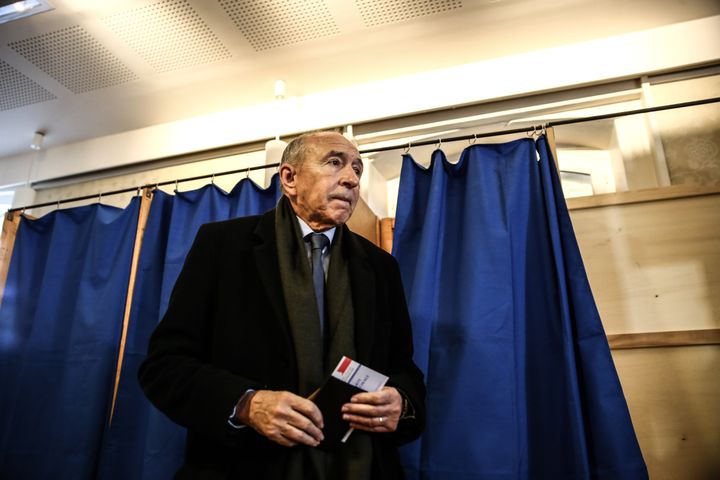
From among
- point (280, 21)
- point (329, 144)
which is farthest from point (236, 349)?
point (280, 21)

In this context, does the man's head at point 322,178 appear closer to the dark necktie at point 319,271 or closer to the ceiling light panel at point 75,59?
the dark necktie at point 319,271

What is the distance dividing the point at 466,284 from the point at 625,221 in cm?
72

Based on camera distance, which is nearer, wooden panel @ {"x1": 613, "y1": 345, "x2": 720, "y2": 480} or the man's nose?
the man's nose

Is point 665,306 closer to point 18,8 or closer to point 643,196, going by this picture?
point 643,196

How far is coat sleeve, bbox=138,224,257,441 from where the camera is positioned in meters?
1.00

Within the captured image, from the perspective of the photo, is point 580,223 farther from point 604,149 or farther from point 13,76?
point 13,76

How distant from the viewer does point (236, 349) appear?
114 centimetres

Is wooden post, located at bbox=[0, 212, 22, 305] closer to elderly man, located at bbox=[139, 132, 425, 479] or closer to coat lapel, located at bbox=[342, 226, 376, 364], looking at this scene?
elderly man, located at bbox=[139, 132, 425, 479]

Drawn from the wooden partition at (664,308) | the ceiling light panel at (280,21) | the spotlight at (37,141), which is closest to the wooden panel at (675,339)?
the wooden partition at (664,308)

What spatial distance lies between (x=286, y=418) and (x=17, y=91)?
9.70 feet

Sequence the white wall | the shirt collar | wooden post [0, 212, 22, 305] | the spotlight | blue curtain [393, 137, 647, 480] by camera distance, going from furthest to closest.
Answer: the spotlight < wooden post [0, 212, 22, 305] < the white wall < blue curtain [393, 137, 647, 480] < the shirt collar

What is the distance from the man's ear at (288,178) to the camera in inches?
56.5

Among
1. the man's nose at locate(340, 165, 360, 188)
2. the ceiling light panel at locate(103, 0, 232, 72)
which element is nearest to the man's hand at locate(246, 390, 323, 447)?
the man's nose at locate(340, 165, 360, 188)

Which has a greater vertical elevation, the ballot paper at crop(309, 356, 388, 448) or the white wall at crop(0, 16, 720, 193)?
the white wall at crop(0, 16, 720, 193)
